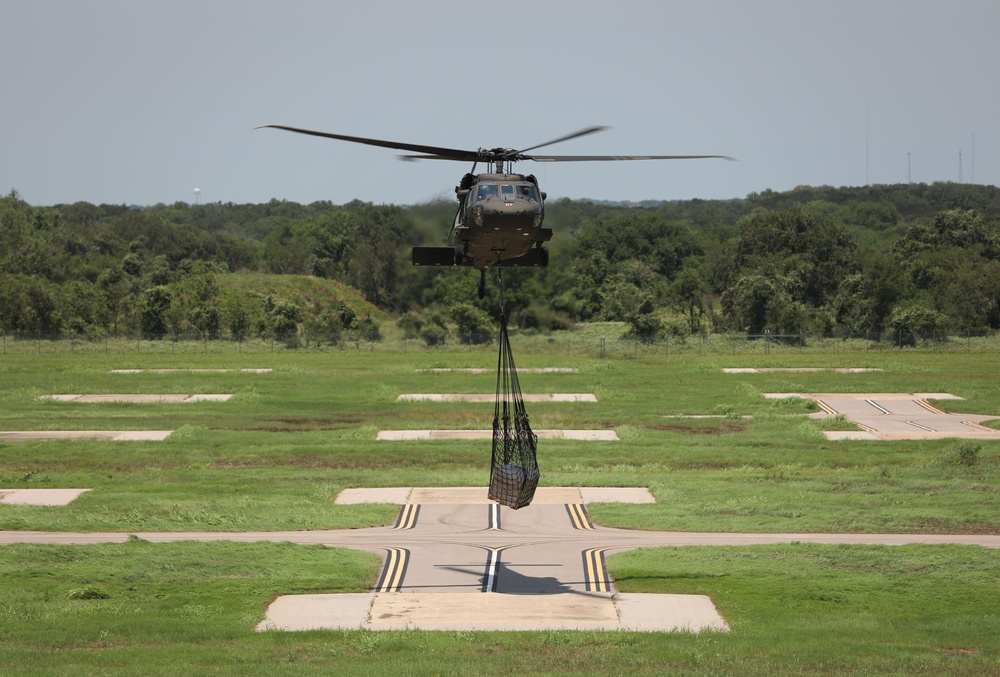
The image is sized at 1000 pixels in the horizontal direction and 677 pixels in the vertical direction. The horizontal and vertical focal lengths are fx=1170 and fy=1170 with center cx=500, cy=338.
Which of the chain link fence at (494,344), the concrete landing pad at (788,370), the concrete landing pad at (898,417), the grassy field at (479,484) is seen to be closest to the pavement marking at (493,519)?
the grassy field at (479,484)

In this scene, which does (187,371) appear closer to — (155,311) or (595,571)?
(155,311)

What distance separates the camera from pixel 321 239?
175 metres

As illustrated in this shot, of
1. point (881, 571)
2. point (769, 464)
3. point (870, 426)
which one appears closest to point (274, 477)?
point (769, 464)

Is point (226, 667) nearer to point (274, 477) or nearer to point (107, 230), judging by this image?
point (274, 477)

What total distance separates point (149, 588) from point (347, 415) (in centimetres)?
3804

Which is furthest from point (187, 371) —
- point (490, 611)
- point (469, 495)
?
point (490, 611)

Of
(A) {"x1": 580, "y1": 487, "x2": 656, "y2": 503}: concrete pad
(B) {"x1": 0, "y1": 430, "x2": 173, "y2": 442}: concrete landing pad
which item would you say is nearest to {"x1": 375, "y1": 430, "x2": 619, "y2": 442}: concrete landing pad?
(B) {"x1": 0, "y1": 430, "x2": 173, "y2": 442}: concrete landing pad

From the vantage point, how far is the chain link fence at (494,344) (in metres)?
108

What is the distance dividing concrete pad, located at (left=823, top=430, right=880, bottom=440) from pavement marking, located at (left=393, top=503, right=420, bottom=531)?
26658 millimetres

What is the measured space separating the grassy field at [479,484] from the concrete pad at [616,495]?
0.76m

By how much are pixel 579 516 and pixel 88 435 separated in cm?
3082

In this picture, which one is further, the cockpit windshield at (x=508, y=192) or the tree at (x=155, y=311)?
the tree at (x=155, y=311)

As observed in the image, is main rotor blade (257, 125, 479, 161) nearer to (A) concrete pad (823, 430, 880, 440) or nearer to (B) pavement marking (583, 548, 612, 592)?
(B) pavement marking (583, 548, 612, 592)

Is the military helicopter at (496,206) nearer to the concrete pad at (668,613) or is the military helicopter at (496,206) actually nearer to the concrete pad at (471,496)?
the concrete pad at (668,613)
